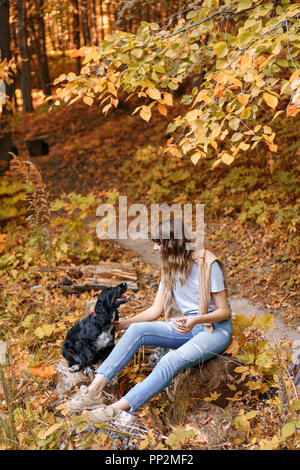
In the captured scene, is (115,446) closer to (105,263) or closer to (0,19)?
(105,263)

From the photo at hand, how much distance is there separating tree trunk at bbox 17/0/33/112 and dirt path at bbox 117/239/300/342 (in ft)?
27.3

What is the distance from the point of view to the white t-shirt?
318 centimetres

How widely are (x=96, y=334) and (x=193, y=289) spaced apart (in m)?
0.88

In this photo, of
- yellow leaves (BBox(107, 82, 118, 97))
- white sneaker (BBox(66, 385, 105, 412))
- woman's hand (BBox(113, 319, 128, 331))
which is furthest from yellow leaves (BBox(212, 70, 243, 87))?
white sneaker (BBox(66, 385, 105, 412))

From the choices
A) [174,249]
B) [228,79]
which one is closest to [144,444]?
[174,249]

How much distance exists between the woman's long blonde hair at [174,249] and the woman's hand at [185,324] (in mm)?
354

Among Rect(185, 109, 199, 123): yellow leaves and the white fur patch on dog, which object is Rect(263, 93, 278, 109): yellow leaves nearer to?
Rect(185, 109, 199, 123): yellow leaves

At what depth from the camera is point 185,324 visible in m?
3.12

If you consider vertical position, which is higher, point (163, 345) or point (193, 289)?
point (193, 289)

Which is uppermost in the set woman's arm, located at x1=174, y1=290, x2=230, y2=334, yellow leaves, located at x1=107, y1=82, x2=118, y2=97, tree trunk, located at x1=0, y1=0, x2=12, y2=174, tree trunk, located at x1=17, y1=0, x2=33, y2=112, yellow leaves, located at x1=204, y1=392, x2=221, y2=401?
tree trunk, located at x1=17, y1=0, x2=33, y2=112

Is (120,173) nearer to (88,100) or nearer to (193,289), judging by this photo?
(88,100)

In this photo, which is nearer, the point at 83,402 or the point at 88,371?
the point at 83,402

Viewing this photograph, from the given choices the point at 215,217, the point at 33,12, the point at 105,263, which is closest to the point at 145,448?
the point at 105,263

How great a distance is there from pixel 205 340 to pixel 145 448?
930 mm
